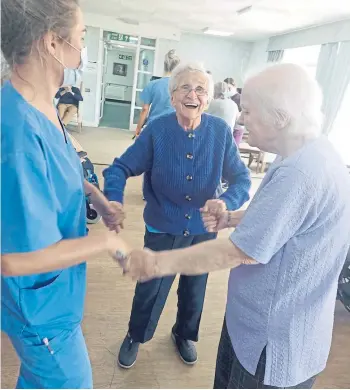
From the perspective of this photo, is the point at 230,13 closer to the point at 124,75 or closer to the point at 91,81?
the point at 91,81

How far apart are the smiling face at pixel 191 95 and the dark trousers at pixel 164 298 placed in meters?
0.55

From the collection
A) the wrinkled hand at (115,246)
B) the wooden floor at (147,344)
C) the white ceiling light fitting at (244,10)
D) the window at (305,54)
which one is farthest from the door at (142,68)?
the wrinkled hand at (115,246)

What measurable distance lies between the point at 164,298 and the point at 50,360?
2.94ft

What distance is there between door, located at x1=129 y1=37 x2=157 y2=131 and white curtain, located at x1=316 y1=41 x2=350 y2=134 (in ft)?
14.1

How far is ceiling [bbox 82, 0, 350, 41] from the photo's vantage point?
5.53m

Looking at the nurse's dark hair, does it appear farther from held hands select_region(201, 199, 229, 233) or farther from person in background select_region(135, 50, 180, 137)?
person in background select_region(135, 50, 180, 137)

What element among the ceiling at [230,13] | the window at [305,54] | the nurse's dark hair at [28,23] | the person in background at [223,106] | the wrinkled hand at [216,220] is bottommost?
the wrinkled hand at [216,220]

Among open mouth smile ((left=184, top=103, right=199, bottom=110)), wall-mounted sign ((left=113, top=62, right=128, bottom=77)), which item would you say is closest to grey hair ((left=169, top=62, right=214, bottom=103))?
open mouth smile ((left=184, top=103, right=199, bottom=110))

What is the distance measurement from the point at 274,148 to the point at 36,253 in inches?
26.8

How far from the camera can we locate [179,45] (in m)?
10.2

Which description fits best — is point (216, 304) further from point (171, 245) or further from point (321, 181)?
point (321, 181)

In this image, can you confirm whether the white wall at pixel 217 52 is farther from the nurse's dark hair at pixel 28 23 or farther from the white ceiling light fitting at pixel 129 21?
the nurse's dark hair at pixel 28 23

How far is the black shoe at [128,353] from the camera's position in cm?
189

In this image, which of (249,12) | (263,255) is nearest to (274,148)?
(263,255)
